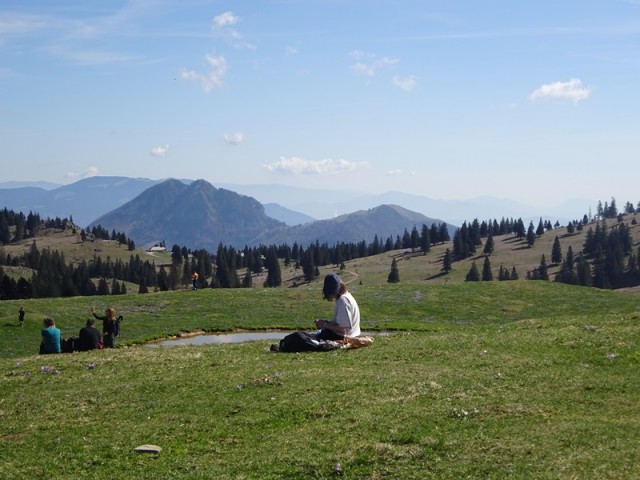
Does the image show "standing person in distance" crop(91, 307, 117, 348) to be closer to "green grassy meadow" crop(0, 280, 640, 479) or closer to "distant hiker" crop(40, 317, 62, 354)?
"distant hiker" crop(40, 317, 62, 354)

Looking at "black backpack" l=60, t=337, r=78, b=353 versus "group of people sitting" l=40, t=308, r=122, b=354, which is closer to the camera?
"group of people sitting" l=40, t=308, r=122, b=354

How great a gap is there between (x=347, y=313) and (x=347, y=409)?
8.87m

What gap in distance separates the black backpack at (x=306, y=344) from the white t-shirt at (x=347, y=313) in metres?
0.90

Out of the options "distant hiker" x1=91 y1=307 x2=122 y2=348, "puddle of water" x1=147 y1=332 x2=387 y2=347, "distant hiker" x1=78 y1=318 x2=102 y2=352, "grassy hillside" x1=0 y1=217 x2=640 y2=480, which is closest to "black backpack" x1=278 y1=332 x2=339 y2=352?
"grassy hillside" x1=0 y1=217 x2=640 y2=480

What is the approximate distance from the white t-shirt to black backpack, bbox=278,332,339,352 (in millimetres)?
898

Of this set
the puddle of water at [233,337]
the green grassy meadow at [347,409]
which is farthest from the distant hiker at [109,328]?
the puddle of water at [233,337]

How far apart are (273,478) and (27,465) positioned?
5.69m

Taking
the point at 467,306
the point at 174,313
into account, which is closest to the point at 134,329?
the point at 174,313

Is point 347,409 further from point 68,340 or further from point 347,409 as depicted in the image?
point 68,340

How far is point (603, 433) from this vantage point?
46.4 ft

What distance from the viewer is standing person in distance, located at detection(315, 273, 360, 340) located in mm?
25109

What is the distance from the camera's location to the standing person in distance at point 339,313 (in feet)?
82.4

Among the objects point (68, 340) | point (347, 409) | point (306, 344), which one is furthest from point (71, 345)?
point (347, 409)

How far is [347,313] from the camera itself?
2555cm
